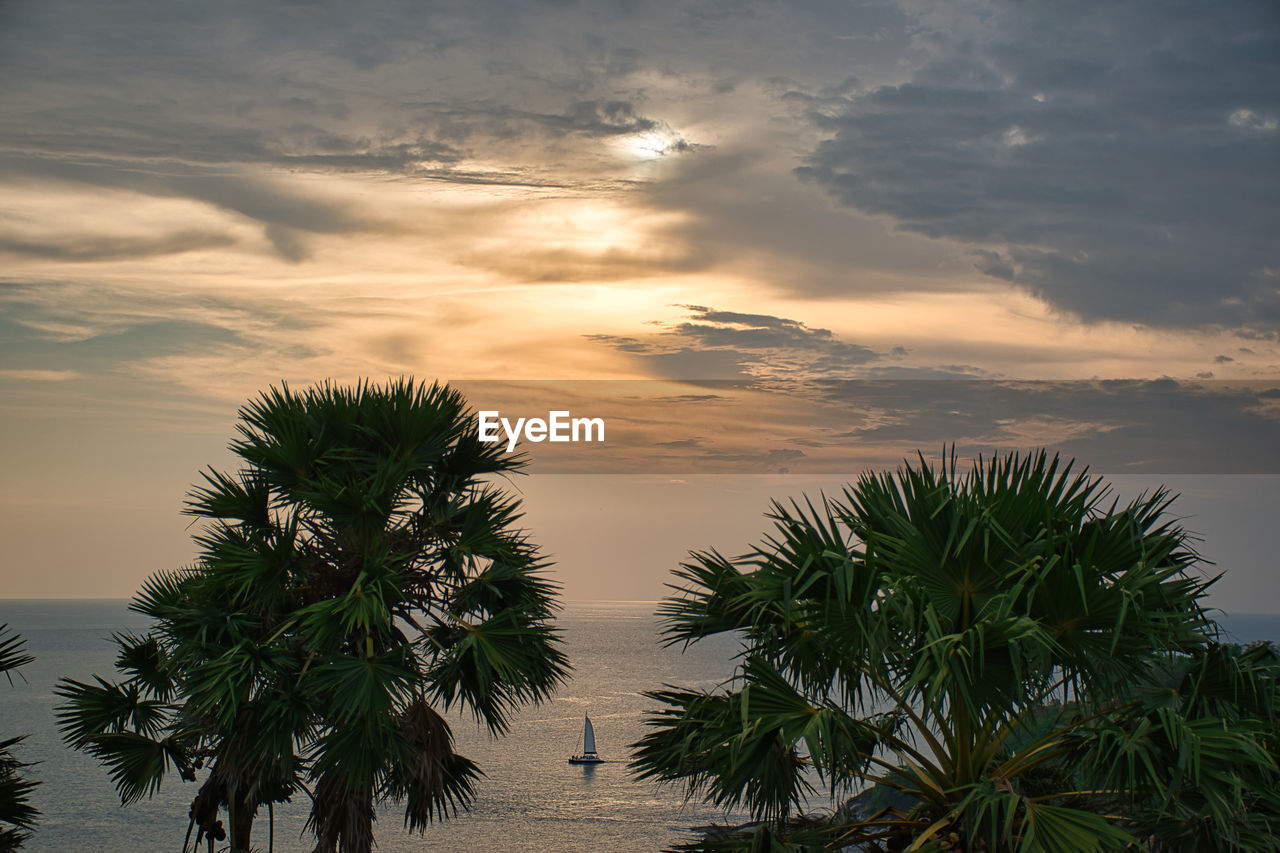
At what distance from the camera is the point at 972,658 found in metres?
6.20

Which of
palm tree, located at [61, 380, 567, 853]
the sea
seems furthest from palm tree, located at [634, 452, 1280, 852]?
the sea

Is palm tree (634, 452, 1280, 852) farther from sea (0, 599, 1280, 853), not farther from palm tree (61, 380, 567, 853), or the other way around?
sea (0, 599, 1280, 853)

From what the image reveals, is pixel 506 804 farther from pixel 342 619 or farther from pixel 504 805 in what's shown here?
pixel 342 619

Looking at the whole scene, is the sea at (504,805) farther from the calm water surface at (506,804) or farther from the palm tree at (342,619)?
the palm tree at (342,619)

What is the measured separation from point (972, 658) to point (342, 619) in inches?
215

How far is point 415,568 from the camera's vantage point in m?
10.5

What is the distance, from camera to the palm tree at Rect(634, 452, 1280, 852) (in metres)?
6.14

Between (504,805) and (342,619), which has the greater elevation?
(342,619)

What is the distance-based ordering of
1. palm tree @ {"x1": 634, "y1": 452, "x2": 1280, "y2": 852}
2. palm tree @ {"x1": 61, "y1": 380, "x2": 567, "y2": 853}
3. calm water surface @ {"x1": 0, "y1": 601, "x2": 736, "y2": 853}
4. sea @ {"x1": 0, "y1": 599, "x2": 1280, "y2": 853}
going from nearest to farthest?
palm tree @ {"x1": 634, "y1": 452, "x2": 1280, "y2": 852} < palm tree @ {"x1": 61, "y1": 380, "x2": 567, "y2": 853} < sea @ {"x1": 0, "y1": 599, "x2": 1280, "y2": 853} < calm water surface @ {"x1": 0, "y1": 601, "x2": 736, "y2": 853}

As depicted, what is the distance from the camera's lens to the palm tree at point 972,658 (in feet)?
20.2

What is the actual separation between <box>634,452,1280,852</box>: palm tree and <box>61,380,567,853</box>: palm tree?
9.98 ft

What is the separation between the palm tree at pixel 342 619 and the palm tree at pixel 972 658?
3.04 metres

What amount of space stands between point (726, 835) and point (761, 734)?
1.26 m

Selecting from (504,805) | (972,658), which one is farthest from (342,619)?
(504,805)
